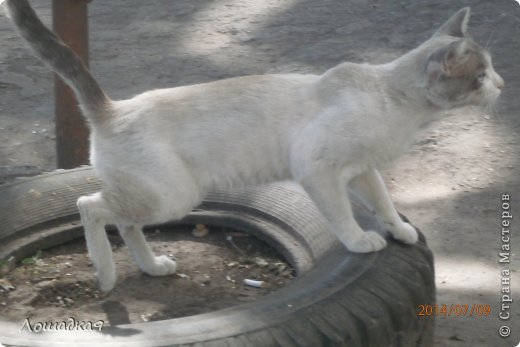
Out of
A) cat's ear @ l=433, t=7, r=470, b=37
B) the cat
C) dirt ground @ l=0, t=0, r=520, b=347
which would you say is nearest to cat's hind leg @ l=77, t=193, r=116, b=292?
the cat

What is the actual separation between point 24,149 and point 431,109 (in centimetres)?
271

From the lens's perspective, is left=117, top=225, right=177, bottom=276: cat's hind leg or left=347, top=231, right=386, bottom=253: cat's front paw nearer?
left=347, top=231, right=386, bottom=253: cat's front paw

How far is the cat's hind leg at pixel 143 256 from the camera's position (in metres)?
3.17

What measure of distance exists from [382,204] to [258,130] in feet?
1.81

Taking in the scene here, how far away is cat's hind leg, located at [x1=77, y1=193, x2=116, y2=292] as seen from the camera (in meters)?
2.99

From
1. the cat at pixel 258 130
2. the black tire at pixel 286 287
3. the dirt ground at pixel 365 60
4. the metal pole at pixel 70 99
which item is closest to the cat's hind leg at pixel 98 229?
the cat at pixel 258 130

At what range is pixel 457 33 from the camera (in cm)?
326

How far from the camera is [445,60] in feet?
9.60

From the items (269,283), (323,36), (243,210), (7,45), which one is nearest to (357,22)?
(323,36)

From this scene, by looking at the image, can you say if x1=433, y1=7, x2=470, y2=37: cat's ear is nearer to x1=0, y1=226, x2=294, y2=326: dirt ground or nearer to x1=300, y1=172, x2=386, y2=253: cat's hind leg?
x1=300, y1=172, x2=386, y2=253: cat's hind leg

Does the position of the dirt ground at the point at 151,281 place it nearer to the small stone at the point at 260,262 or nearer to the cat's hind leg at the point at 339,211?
the small stone at the point at 260,262

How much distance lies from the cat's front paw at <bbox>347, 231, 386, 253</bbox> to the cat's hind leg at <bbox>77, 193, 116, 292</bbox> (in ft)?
2.79

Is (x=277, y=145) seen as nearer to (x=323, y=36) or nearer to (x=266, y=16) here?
(x=323, y=36)
